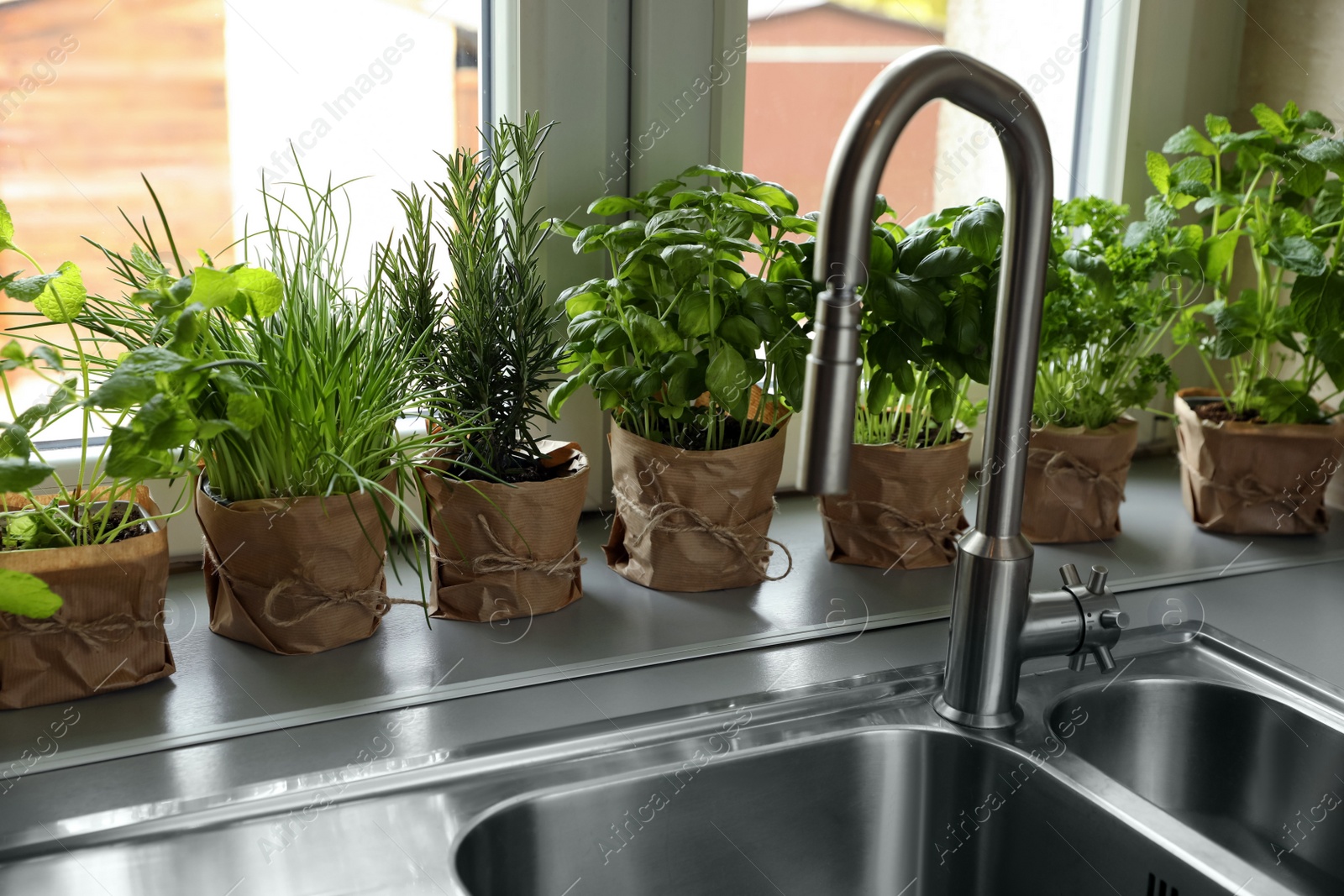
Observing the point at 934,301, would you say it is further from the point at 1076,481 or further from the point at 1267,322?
the point at 1267,322

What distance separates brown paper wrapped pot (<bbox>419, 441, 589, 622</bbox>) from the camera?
978mm

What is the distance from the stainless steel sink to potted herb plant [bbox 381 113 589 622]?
20 centimetres

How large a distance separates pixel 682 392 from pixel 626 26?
41 cm

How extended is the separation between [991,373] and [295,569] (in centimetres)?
53

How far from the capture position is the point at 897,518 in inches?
44.9

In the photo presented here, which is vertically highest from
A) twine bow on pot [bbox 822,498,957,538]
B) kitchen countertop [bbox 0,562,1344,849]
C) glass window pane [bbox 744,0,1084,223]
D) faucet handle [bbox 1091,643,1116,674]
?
glass window pane [bbox 744,0,1084,223]

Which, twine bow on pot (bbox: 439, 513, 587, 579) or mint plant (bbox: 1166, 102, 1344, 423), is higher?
mint plant (bbox: 1166, 102, 1344, 423)

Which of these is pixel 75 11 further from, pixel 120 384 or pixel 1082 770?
pixel 1082 770

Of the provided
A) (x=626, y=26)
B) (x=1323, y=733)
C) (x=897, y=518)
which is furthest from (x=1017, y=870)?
(x=626, y=26)

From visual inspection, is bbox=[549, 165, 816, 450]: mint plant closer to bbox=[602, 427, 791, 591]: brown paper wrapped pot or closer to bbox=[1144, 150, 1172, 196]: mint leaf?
bbox=[602, 427, 791, 591]: brown paper wrapped pot

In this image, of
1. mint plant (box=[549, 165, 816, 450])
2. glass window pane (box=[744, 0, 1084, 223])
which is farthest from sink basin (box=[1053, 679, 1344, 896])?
glass window pane (box=[744, 0, 1084, 223])

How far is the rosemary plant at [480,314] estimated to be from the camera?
3.19 ft

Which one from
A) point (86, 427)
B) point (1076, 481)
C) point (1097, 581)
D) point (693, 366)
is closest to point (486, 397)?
point (693, 366)

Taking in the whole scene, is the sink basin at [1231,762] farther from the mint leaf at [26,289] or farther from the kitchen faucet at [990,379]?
the mint leaf at [26,289]
